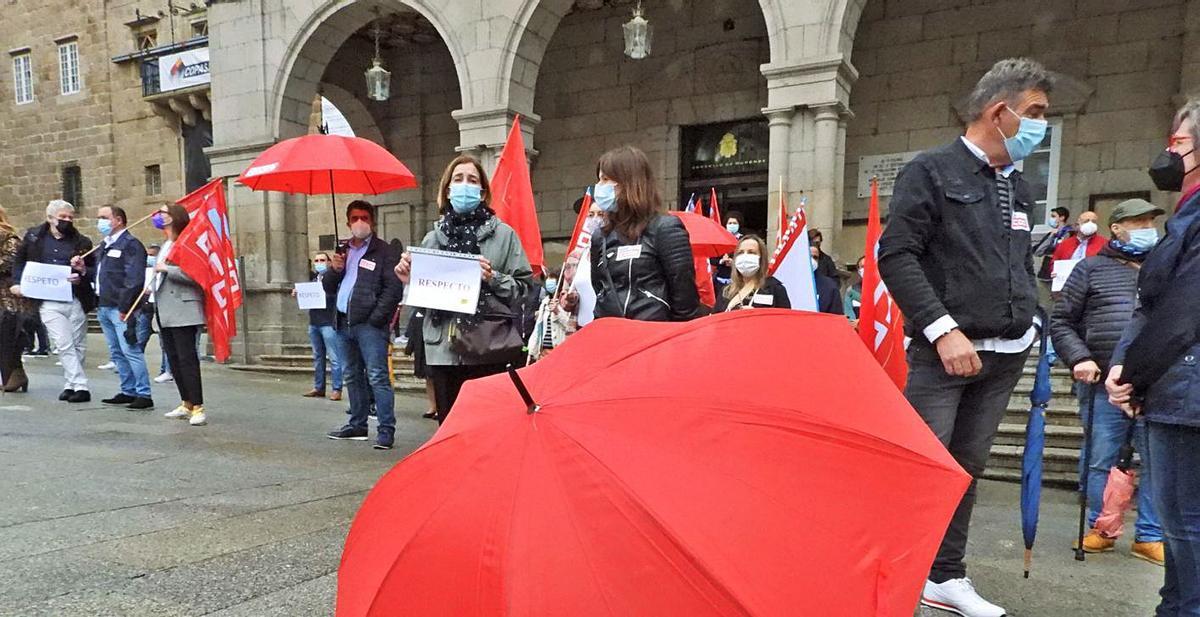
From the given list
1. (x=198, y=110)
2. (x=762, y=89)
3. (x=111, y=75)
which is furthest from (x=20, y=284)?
(x=111, y=75)

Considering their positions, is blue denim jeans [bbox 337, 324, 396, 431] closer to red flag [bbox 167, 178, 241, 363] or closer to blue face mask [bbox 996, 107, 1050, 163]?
red flag [bbox 167, 178, 241, 363]

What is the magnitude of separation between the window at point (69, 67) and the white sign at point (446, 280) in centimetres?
2681

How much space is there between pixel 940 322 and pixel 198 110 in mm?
23730

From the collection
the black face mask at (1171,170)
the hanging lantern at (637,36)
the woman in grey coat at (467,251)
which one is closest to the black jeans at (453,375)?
the woman in grey coat at (467,251)

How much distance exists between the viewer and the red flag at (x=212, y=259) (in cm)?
614

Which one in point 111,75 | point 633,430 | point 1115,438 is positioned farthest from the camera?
point 111,75

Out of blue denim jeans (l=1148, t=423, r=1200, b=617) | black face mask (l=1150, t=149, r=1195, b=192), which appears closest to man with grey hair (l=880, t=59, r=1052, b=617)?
black face mask (l=1150, t=149, r=1195, b=192)

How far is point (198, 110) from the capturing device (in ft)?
69.0

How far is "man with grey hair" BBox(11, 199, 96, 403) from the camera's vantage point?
6805 millimetres

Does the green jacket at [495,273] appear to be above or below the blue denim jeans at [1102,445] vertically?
above

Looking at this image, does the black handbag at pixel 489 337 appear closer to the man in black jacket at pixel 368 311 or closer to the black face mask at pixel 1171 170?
the man in black jacket at pixel 368 311

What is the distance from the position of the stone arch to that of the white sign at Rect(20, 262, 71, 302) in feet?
17.6

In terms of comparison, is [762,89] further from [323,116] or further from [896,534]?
[323,116]

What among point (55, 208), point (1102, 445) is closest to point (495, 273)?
point (1102, 445)
